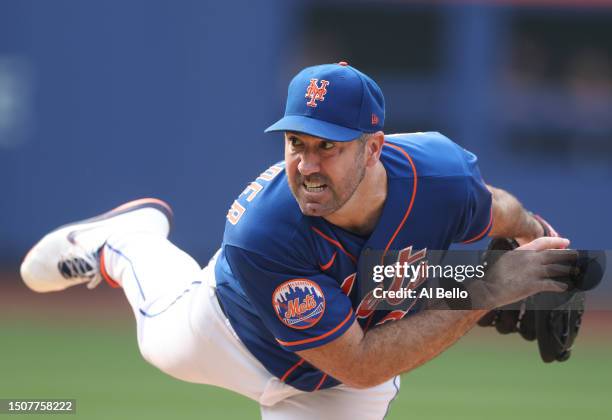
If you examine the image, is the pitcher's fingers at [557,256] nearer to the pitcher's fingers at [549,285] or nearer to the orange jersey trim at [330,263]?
the pitcher's fingers at [549,285]

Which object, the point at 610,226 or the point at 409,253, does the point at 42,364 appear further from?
the point at 610,226

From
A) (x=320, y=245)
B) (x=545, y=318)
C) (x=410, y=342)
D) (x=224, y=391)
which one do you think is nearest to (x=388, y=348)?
(x=410, y=342)

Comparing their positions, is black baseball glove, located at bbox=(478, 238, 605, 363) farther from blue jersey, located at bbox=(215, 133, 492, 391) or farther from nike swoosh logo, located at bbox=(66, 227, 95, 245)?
nike swoosh logo, located at bbox=(66, 227, 95, 245)

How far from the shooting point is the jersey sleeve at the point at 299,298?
14.3 ft

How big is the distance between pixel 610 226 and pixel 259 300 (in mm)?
9972

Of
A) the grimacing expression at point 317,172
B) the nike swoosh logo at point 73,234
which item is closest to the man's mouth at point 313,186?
the grimacing expression at point 317,172

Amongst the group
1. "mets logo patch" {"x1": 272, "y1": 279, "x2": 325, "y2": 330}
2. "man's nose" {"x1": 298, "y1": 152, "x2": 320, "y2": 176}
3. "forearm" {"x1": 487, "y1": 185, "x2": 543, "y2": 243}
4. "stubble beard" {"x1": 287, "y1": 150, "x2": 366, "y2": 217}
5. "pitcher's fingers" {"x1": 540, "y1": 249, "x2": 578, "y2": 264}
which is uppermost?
"man's nose" {"x1": 298, "y1": 152, "x2": 320, "y2": 176}

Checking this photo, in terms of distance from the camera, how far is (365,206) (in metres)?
4.46

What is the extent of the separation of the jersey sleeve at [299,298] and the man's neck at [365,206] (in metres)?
0.24

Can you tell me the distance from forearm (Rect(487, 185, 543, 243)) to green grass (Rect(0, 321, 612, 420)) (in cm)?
250

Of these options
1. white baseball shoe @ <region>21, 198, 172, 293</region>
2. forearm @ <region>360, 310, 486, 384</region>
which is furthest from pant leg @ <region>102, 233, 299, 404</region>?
forearm @ <region>360, 310, 486, 384</region>

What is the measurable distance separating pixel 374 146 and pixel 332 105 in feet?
1.04

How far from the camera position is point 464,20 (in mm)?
13703

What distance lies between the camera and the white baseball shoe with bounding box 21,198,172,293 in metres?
5.73
